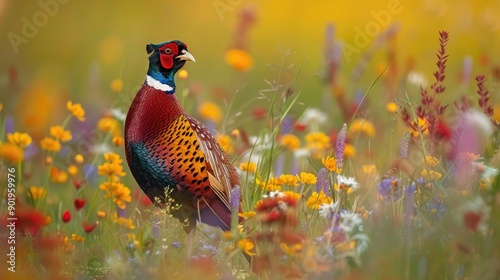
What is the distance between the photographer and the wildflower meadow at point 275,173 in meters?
3.02

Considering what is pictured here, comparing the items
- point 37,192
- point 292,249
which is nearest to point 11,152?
point 37,192

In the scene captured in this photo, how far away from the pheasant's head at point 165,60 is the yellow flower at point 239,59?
1.19 metres

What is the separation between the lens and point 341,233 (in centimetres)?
307

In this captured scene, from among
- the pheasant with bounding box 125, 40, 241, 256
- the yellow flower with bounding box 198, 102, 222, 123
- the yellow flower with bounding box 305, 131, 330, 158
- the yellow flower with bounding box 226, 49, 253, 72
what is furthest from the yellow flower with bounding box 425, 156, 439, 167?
the yellow flower with bounding box 198, 102, 222, 123

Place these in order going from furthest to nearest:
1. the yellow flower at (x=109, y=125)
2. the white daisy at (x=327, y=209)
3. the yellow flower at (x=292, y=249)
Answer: the yellow flower at (x=109, y=125)
the white daisy at (x=327, y=209)
the yellow flower at (x=292, y=249)

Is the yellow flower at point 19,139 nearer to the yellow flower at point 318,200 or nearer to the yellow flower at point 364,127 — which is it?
the yellow flower at point 318,200

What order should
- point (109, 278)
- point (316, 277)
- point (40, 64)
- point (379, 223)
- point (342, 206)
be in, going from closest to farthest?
point (316, 277) → point (379, 223) → point (109, 278) → point (342, 206) → point (40, 64)

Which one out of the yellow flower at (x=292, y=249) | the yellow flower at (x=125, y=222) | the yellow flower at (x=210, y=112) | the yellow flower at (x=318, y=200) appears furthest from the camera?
the yellow flower at (x=210, y=112)

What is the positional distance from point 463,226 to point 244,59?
2212 mm

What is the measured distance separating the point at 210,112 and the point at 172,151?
4.59 ft

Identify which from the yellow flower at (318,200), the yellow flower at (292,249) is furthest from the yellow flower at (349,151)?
the yellow flower at (292,249)

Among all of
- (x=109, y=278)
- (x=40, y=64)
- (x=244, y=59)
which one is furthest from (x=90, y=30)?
(x=109, y=278)

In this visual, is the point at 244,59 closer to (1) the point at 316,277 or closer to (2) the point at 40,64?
(2) the point at 40,64

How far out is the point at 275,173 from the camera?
4.56 metres
